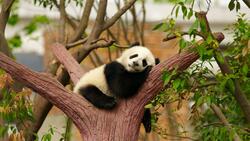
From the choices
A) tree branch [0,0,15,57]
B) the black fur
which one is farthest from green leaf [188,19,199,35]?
tree branch [0,0,15,57]

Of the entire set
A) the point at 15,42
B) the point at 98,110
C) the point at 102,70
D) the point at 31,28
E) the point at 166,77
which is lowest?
the point at 98,110

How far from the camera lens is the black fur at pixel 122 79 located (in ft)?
13.0

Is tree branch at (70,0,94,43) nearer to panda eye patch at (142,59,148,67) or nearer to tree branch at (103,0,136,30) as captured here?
tree branch at (103,0,136,30)

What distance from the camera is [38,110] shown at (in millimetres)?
5230

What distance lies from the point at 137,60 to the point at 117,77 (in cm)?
19

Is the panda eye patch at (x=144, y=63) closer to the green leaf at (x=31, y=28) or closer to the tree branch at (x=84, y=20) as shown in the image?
the tree branch at (x=84, y=20)

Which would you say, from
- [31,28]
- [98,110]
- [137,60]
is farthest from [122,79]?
[31,28]

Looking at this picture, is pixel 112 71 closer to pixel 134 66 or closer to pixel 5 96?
pixel 134 66

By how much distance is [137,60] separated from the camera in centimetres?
430

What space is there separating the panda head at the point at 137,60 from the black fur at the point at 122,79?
0.04 metres

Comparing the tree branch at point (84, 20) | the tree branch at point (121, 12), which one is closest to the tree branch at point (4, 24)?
the tree branch at point (84, 20)

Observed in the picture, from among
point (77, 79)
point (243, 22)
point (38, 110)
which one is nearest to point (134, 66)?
point (77, 79)

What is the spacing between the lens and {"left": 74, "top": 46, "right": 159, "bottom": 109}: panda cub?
160 inches

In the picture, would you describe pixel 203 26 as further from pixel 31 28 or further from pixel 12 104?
pixel 31 28
